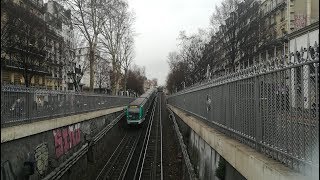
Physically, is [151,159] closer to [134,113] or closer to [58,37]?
[134,113]

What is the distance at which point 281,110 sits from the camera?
5.73 metres

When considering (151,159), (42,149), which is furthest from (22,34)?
(42,149)

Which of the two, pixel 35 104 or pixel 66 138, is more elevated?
pixel 35 104

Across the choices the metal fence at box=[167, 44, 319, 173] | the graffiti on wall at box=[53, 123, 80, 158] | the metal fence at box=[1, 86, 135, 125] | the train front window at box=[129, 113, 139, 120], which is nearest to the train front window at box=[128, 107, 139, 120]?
the train front window at box=[129, 113, 139, 120]

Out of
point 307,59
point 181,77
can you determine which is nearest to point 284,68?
point 307,59

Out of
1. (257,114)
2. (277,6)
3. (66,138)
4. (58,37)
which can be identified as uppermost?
(277,6)

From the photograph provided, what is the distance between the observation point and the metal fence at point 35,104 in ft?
41.0

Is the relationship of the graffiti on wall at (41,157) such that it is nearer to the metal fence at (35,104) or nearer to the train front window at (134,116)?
the metal fence at (35,104)

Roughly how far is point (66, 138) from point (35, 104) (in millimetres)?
3302

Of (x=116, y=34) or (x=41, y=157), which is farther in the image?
(x=116, y=34)

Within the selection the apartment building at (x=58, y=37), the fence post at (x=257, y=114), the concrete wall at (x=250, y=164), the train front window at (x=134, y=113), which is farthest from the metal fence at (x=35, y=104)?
the train front window at (x=134, y=113)

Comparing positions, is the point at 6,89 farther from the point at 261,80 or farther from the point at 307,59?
the point at 307,59

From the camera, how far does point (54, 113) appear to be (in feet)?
57.9

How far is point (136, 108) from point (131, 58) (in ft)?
83.2
